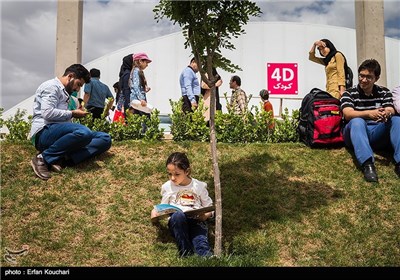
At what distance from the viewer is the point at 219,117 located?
7.17 meters

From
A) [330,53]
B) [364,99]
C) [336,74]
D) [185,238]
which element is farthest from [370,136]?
[185,238]

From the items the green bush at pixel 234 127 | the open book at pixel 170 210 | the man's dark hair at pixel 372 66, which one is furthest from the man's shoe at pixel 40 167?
the man's dark hair at pixel 372 66

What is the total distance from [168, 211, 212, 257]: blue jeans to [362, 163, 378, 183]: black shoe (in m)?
2.50

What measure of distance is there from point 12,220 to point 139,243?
142 centimetres

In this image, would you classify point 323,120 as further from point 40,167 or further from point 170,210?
point 40,167

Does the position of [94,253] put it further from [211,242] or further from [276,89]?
[276,89]

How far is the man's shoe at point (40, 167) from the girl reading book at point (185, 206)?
1.76 metres

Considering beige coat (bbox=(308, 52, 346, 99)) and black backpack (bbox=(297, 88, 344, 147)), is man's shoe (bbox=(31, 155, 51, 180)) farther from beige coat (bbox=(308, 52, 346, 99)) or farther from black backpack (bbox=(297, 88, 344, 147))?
beige coat (bbox=(308, 52, 346, 99))

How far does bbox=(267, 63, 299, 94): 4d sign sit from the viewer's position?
2088 centimetres

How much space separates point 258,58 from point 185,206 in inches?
774

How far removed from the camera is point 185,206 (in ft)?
14.9

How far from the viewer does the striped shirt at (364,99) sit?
6.07 meters

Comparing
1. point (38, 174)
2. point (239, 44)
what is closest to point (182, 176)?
point (38, 174)

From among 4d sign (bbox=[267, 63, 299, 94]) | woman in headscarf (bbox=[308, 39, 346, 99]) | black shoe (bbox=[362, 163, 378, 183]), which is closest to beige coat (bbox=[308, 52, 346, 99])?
woman in headscarf (bbox=[308, 39, 346, 99])
